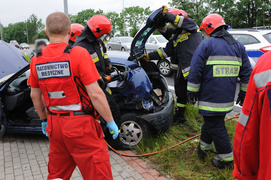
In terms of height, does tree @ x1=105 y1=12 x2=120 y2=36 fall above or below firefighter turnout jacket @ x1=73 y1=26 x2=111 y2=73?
above

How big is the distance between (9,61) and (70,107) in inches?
127

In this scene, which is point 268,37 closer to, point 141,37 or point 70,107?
point 141,37

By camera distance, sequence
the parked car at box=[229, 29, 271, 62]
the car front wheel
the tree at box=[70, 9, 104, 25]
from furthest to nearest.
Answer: the tree at box=[70, 9, 104, 25] → the car front wheel → the parked car at box=[229, 29, 271, 62]

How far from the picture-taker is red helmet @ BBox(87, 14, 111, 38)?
10.9ft

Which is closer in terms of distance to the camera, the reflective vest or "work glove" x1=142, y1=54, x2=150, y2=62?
the reflective vest

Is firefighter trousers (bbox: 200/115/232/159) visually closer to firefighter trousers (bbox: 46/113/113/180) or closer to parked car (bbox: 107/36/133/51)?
firefighter trousers (bbox: 46/113/113/180)

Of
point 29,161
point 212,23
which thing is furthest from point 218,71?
point 29,161

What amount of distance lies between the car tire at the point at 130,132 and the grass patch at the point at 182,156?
0.12 meters

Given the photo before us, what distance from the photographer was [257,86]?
120cm

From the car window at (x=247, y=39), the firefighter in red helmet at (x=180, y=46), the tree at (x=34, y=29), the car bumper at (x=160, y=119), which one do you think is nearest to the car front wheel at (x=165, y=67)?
the car window at (x=247, y=39)

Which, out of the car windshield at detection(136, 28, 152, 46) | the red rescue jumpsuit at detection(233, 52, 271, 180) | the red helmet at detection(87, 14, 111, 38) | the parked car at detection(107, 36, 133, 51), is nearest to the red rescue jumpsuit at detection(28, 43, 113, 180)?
the red rescue jumpsuit at detection(233, 52, 271, 180)

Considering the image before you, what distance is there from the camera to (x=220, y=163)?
3.16 meters

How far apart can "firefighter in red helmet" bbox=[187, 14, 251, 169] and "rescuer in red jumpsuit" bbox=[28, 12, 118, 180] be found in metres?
1.40

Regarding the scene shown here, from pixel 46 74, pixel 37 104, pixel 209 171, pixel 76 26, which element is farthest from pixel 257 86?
pixel 76 26
